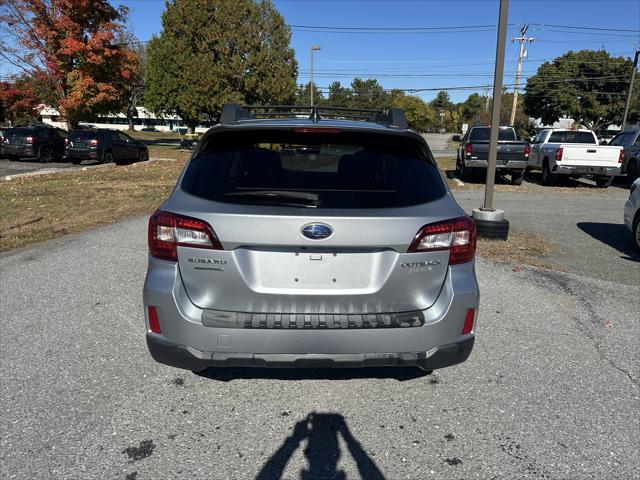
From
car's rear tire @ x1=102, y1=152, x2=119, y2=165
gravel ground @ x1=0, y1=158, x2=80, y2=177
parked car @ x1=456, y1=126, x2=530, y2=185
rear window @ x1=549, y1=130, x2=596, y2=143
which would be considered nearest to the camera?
parked car @ x1=456, y1=126, x2=530, y2=185

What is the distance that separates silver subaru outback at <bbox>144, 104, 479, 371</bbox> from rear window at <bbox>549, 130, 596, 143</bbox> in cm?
1718

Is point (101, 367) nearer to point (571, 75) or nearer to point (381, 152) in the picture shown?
point (381, 152)

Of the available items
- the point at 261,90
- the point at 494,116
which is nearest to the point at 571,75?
the point at 261,90

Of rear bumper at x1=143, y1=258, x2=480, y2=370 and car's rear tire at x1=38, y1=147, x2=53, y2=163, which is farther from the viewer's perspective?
car's rear tire at x1=38, y1=147, x2=53, y2=163

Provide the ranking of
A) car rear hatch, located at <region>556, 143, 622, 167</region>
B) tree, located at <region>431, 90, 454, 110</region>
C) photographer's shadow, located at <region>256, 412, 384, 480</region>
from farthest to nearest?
tree, located at <region>431, 90, 454, 110</region>
car rear hatch, located at <region>556, 143, 622, 167</region>
photographer's shadow, located at <region>256, 412, 384, 480</region>

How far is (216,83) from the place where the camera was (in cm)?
2692

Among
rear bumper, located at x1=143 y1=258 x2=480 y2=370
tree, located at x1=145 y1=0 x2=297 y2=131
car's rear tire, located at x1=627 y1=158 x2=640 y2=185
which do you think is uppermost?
tree, located at x1=145 y1=0 x2=297 y2=131

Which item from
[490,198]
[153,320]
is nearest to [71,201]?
[490,198]

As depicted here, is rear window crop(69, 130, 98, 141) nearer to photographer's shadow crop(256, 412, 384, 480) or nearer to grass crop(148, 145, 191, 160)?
grass crop(148, 145, 191, 160)

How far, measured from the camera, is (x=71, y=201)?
11.0 metres

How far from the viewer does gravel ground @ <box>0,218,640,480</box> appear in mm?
2498

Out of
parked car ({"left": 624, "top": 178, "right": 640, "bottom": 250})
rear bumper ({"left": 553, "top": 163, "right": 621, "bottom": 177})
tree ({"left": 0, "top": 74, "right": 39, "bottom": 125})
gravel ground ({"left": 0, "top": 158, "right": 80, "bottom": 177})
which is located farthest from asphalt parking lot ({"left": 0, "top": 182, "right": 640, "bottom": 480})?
tree ({"left": 0, "top": 74, "right": 39, "bottom": 125})

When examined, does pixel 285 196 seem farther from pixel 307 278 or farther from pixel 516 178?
pixel 516 178

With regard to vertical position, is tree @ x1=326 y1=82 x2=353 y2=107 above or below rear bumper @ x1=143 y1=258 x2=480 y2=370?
above
